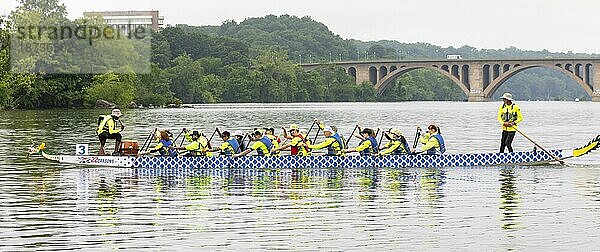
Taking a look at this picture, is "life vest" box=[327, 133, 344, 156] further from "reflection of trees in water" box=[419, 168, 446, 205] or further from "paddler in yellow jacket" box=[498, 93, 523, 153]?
"paddler in yellow jacket" box=[498, 93, 523, 153]

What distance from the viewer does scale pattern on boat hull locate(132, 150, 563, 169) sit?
26734 mm

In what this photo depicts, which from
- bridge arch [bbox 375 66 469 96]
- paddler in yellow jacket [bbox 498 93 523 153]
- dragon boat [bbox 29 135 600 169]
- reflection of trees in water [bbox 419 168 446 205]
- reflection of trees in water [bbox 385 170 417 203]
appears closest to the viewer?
reflection of trees in water [bbox 419 168 446 205]

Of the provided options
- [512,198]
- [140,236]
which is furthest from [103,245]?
[512,198]

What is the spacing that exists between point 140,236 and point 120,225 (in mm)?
1249

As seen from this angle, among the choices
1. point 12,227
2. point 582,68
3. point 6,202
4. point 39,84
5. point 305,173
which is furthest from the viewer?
point 582,68

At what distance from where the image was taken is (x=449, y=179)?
24.8 metres

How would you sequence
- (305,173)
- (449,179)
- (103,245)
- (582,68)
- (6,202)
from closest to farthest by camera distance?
1. (103,245)
2. (6,202)
3. (449,179)
4. (305,173)
5. (582,68)

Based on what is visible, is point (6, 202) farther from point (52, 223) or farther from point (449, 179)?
point (449, 179)

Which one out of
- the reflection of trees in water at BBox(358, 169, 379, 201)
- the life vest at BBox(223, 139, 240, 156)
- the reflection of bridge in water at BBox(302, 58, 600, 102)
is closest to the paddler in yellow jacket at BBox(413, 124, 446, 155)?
the reflection of trees in water at BBox(358, 169, 379, 201)

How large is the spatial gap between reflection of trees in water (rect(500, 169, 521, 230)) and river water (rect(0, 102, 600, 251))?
0.03m

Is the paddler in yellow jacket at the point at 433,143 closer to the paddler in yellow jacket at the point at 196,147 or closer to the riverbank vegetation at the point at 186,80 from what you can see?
the paddler in yellow jacket at the point at 196,147

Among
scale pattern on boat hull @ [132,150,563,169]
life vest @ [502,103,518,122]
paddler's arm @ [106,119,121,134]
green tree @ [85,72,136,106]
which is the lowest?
scale pattern on boat hull @ [132,150,563,169]

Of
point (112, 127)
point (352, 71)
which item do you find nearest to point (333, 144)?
point (112, 127)

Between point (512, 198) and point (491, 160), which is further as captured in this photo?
point (491, 160)
